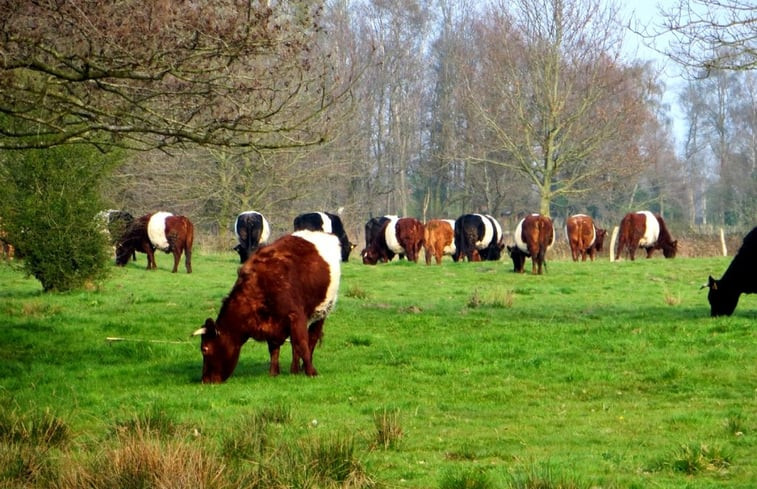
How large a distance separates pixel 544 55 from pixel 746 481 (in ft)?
137

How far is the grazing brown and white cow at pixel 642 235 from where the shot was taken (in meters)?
41.7

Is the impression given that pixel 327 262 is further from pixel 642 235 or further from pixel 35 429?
pixel 642 235

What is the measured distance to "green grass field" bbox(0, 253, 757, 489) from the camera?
8.63 meters

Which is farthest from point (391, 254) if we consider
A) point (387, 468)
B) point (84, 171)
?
point (387, 468)

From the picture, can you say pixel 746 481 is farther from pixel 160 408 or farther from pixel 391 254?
pixel 391 254

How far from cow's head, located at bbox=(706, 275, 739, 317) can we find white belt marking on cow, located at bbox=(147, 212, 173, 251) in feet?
63.5

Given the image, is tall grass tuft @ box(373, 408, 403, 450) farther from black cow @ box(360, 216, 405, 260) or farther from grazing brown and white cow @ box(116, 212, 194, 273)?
black cow @ box(360, 216, 405, 260)

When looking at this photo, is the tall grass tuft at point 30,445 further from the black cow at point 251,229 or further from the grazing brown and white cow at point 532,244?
the black cow at point 251,229

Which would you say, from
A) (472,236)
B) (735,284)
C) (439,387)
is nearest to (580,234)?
(472,236)

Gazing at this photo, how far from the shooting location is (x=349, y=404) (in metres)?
12.2

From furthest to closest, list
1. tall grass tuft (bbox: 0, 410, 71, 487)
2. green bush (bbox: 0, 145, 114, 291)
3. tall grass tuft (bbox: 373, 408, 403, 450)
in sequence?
green bush (bbox: 0, 145, 114, 291) → tall grass tuft (bbox: 373, 408, 403, 450) → tall grass tuft (bbox: 0, 410, 71, 487)

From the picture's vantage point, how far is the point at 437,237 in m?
41.5

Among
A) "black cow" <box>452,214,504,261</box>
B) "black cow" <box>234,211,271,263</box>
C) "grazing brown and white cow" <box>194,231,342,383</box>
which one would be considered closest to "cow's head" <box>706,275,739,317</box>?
"grazing brown and white cow" <box>194,231,342,383</box>

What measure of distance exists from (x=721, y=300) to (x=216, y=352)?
34.6 ft
